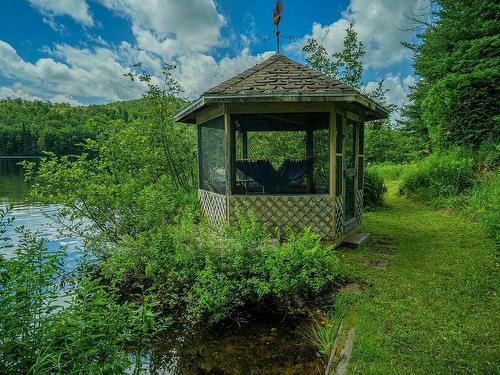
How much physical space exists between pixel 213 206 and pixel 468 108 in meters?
8.07

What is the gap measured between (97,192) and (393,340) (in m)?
4.93

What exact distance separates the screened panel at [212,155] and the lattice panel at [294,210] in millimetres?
603

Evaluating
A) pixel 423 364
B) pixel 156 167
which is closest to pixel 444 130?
pixel 156 167

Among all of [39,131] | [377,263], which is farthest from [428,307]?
[39,131]

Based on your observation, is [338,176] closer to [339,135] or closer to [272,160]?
[339,135]

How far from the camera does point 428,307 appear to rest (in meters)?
3.48

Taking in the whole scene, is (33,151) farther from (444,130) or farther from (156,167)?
(444,130)

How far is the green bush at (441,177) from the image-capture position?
8.62 meters

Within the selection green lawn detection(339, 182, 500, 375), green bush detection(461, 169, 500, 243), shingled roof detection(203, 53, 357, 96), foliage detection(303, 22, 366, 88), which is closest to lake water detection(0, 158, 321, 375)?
green lawn detection(339, 182, 500, 375)

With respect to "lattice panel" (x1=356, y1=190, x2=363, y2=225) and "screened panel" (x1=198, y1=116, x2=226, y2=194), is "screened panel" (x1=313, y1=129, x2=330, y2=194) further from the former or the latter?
"screened panel" (x1=198, y1=116, x2=226, y2=194)

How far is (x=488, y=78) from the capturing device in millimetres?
9086

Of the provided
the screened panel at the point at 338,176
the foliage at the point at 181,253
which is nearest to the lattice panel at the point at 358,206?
the screened panel at the point at 338,176

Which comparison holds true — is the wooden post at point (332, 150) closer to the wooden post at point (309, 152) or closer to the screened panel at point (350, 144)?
the wooden post at point (309, 152)

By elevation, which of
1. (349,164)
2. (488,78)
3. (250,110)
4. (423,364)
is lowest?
(423,364)
